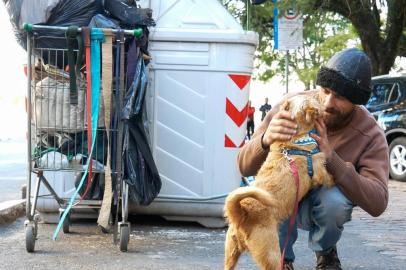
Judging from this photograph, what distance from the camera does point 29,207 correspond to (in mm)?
5410

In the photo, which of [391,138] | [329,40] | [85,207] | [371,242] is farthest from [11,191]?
[329,40]

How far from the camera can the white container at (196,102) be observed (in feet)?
21.1

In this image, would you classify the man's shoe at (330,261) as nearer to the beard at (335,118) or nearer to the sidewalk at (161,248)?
the sidewalk at (161,248)

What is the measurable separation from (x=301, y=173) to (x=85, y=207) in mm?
2894

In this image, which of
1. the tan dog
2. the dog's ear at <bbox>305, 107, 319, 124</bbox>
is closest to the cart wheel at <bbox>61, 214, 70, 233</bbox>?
the tan dog

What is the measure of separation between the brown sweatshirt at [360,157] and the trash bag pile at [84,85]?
1535mm

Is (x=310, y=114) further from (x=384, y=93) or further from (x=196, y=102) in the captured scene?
(x=384, y=93)

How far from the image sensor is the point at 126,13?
5.79 meters

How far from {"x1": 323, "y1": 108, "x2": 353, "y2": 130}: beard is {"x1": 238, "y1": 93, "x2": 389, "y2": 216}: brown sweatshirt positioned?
0.05 m

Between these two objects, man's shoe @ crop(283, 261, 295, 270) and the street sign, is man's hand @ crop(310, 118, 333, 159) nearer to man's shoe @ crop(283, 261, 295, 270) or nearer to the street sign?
man's shoe @ crop(283, 261, 295, 270)

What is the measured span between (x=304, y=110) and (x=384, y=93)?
1020 centimetres

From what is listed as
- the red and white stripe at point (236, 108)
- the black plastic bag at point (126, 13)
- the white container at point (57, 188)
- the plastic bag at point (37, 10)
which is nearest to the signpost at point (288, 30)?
the red and white stripe at point (236, 108)

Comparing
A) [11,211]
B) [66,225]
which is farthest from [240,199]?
[11,211]

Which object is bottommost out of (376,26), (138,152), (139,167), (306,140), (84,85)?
(139,167)
